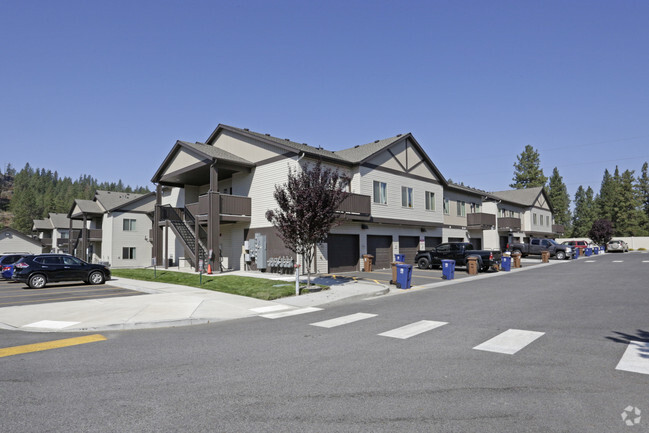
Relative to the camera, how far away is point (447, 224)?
34906 millimetres

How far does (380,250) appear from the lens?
27578mm

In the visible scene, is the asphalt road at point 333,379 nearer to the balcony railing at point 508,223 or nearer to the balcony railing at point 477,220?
the balcony railing at point 477,220

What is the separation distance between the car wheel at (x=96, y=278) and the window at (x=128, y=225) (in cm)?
2953

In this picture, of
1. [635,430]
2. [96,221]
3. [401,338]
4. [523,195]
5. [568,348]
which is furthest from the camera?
[523,195]

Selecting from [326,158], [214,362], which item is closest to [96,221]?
[326,158]

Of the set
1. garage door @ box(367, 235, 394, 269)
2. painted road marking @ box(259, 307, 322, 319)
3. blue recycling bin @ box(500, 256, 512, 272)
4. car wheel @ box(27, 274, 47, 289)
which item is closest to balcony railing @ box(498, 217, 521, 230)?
blue recycling bin @ box(500, 256, 512, 272)

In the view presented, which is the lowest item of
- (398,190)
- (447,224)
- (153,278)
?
(153,278)

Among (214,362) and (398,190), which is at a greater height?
(398,190)

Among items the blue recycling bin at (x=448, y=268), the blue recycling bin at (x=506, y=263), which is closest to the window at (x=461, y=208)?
the blue recycling bin at (x=506, y=263)

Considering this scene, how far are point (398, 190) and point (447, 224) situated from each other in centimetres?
861

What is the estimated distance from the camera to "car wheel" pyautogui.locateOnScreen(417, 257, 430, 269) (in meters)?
27.3

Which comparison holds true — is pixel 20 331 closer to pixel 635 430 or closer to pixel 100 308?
pixel 100 308

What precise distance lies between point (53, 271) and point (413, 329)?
692 inches

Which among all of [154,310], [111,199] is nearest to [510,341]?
[154,310]
